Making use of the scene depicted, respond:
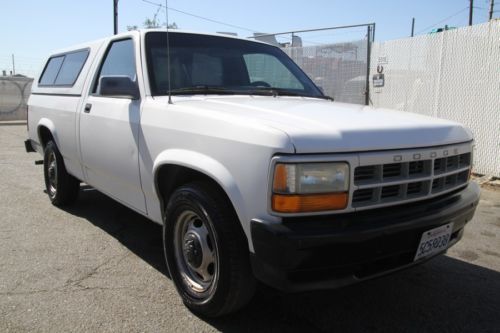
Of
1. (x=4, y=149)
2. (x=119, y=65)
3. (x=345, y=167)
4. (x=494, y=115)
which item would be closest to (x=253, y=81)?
(x=119, y=65)

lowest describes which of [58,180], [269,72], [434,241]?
[58,180]

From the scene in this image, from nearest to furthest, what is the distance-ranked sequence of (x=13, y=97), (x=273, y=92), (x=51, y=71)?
(x=273, y=92) < (x=51, y=71) < (x=13, y=97)

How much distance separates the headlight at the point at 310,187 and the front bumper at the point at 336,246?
0.07m

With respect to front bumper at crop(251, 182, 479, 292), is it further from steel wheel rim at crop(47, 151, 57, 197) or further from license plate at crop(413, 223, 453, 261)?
steel wheel rim at crop(47, 151, 57, 197)

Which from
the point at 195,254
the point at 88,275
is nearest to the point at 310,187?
the point at 195,254

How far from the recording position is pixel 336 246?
230 centimetres

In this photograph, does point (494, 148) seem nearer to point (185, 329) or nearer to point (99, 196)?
point (99, 196)

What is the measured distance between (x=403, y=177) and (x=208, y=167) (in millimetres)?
1080

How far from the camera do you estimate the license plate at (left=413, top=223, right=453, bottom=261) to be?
2672 mm

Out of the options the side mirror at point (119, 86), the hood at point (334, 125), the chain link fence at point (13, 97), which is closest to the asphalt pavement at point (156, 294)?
the hood at point (334, 125)

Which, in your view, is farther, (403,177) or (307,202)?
(403,177)

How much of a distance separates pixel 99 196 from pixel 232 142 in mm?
4146

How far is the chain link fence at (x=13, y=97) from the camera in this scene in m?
19.0

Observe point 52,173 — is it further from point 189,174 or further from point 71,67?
point 189,174
